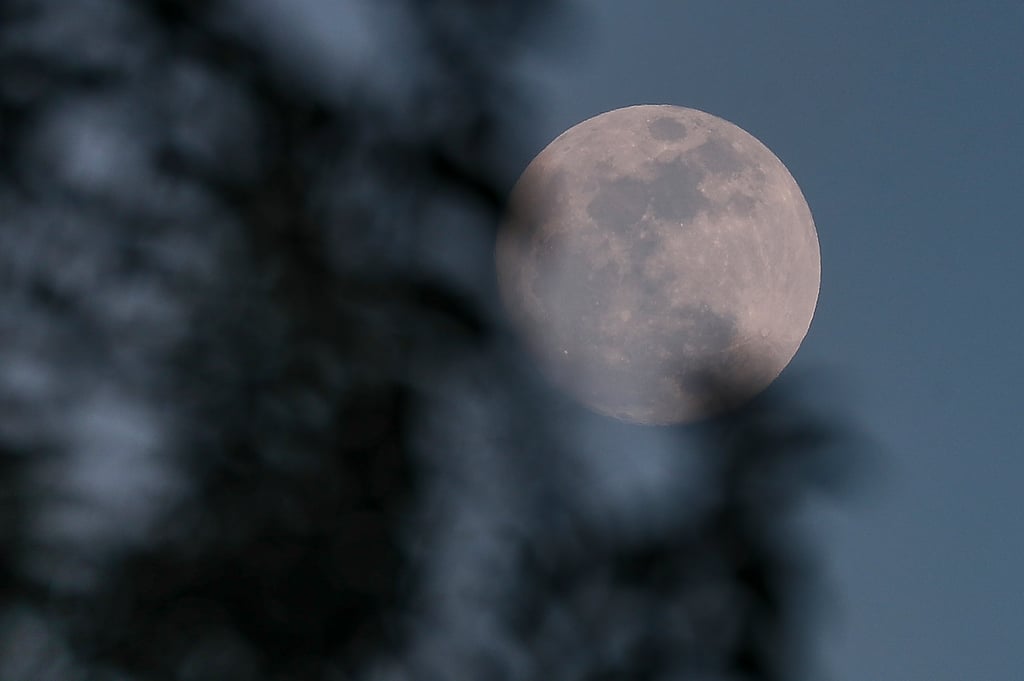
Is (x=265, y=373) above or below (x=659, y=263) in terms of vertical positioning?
below

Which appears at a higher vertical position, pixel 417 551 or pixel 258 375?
pixel 258 375

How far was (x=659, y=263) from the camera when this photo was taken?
536 cm

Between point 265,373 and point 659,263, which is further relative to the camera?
point 659,263

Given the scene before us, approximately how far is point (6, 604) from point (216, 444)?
507mm

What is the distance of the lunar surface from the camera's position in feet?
6.52

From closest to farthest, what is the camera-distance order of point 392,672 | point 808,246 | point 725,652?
point 725,652 < point 392,672 < point 808,246

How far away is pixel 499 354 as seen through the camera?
6.48 ft

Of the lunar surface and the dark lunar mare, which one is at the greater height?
the lunar surface

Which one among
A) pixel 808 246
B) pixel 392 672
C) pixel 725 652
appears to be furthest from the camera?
pixel 808 246

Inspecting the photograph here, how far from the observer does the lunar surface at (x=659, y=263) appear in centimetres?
199

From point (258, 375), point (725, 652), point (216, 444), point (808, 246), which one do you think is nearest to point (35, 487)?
point (216, 444)

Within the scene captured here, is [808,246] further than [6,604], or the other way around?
[808,246]

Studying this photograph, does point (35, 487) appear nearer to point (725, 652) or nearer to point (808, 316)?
point (725, 652)

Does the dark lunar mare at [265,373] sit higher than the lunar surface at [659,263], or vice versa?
the lunar surface at [659,263]
